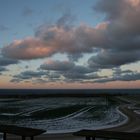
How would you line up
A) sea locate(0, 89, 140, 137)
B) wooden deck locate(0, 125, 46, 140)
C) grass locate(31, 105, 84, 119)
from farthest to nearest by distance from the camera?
grass locate(31, 105, 84, 119), sea locate(0, 89, 140, 137), wooden deck locate(0, 125, 46, 140)

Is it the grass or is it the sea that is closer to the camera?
the sea

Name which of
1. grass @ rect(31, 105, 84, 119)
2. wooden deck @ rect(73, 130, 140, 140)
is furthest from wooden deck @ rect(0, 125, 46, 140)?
grass @ rect(31, 105, 84, 119)

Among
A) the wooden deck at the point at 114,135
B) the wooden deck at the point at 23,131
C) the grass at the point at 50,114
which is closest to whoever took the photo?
the wooden deck at the point at 114,135

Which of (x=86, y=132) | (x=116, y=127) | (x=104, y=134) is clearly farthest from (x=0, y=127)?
(x=116, y=127)

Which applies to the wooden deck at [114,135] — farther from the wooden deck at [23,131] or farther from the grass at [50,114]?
the grass at [50,114]

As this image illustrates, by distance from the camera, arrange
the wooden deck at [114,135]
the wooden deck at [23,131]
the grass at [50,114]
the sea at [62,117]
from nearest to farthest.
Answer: the wooden deck at [114,135] < the wooden deck at [23,131] < the sea at [62,117] < the grass at [50,114]

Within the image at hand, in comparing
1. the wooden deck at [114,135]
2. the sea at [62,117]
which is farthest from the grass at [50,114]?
the wooden deck at [114,135]

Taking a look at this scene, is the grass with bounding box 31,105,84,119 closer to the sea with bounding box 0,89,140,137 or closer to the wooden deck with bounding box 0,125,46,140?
the sea with bounding box 0,89,140,137

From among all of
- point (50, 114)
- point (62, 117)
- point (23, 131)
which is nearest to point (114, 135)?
point (23, 131)

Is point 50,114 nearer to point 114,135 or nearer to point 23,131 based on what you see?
point 23,131

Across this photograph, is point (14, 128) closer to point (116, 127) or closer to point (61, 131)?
point (61, 131)

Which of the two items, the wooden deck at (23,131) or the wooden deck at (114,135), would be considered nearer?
the wooden deck at (114,135)

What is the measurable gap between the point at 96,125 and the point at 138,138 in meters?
20.1

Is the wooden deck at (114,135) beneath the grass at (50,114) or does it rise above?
above
